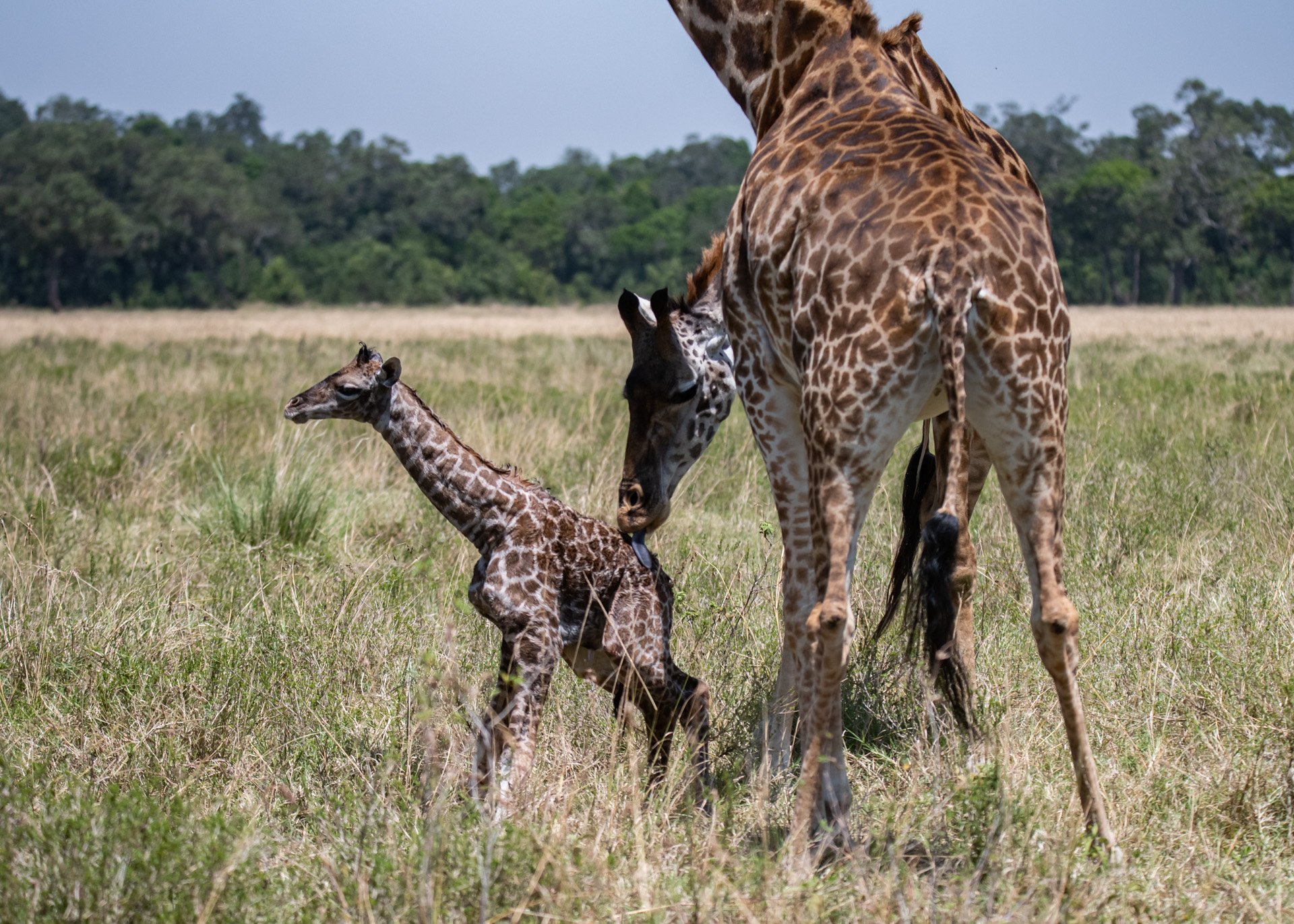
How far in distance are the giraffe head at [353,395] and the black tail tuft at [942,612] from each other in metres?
1.94

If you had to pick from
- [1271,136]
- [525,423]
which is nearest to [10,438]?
[525,423]

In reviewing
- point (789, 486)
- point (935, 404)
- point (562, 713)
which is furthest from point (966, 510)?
point (562, 713)

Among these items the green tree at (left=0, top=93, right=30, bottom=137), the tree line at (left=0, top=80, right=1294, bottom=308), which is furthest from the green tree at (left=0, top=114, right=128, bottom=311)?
the green tree at (left=0, top=93, right=30, bottom=137)

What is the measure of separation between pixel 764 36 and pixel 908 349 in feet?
6.36

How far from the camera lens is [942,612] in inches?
141

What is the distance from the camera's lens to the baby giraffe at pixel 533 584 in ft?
12.9

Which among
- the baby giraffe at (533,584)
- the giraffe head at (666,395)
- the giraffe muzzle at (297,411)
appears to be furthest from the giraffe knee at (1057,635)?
the giraffe muzzle at (297,411)

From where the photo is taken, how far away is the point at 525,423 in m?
9.95

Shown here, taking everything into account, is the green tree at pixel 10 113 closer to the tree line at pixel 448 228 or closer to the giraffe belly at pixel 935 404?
the tree line at pixel 448 228

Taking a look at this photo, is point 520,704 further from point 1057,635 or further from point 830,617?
point 1057,635

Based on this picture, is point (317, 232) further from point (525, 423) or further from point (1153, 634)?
point (1153, 634)

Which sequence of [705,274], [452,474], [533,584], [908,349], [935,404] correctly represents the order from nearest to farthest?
[908,349], [935,404], [533,584], [452,474], [705,274]

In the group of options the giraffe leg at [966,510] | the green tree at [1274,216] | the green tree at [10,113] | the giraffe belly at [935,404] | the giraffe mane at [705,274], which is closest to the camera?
the giraffe belly at [935,404]

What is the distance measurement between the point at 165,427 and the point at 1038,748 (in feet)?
27.9
